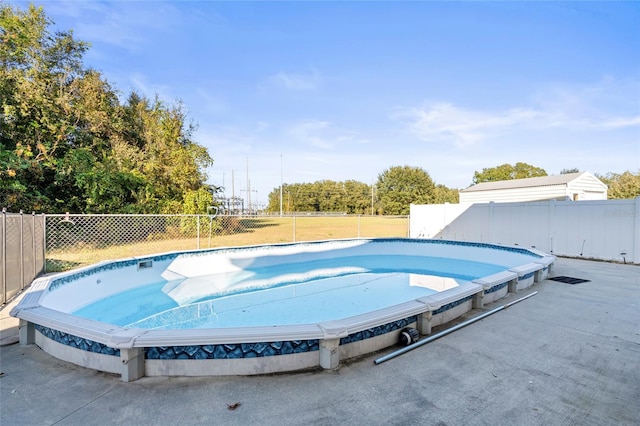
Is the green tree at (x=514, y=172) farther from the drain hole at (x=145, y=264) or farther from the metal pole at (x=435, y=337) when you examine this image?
the drain hole at (x=145, y=264)

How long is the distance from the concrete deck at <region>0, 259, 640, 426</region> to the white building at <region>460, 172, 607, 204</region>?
15.7 metres

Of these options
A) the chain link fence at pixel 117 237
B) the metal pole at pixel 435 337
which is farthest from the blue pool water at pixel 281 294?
A: the metal pole at pixel 435 337

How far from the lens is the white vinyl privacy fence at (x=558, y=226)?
24.8 ft

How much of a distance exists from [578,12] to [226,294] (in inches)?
429

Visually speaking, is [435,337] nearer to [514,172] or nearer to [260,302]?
[260,302]

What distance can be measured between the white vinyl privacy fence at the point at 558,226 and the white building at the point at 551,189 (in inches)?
280

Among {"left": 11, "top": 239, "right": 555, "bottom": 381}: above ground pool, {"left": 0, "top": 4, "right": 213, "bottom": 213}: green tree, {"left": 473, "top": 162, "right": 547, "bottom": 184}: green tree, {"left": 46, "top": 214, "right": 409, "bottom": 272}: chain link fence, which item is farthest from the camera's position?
{"left": 473, "top": 162, "right": 547, "bottom": 184}: green tree

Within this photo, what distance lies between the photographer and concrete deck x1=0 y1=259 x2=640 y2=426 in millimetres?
1767

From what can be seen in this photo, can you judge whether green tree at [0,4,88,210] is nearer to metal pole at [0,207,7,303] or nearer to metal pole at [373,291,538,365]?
metal pole at [0,207,7,303]

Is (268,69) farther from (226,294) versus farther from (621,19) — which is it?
(621,19)

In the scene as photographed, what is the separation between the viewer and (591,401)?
194 cm

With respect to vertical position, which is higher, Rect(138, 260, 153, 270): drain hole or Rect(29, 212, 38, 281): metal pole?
Rect(29, 212, 38, 281): metal pole

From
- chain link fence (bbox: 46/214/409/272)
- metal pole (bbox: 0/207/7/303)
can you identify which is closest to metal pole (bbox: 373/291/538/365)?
chain link fence (bbox: 46/214/409/272)

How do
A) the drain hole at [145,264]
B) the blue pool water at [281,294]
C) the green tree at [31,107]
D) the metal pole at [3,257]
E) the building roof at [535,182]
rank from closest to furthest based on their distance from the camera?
the metal pole at [3,257], the blue pool water at [281,294], the drain hole at [145,264], the green tree at [31,107], the building roof at [535,182]
